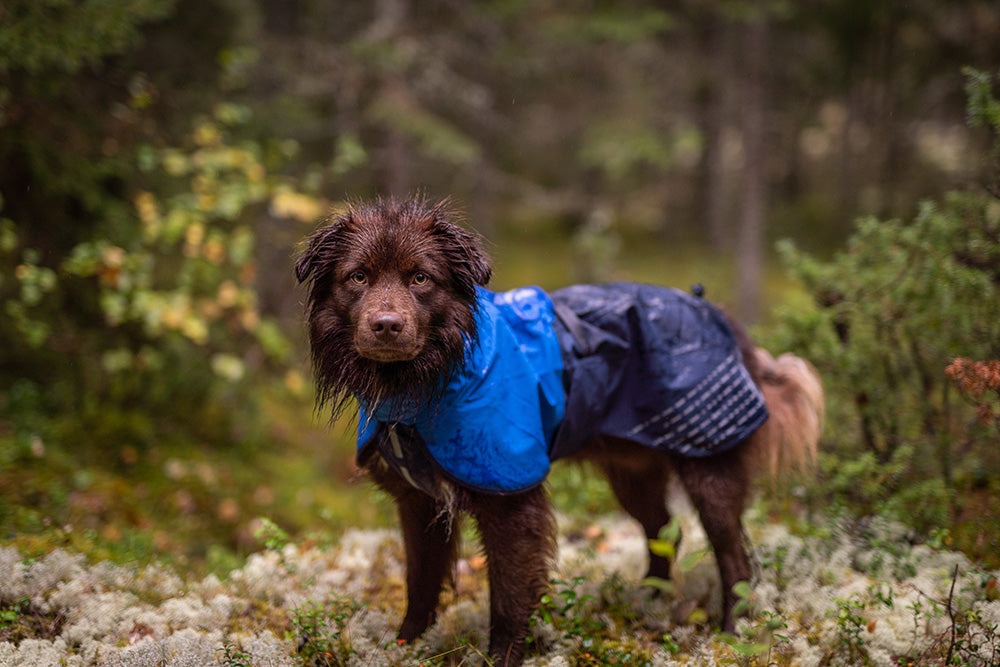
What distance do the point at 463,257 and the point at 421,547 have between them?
57.4 inches

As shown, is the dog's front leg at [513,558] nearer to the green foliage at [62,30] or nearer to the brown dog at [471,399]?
the brown dog at [471,399]

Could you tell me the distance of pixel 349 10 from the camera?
12.5 m

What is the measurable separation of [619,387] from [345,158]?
3586 millimetres

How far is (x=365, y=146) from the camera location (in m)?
13.1

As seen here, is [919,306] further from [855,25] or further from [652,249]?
[652,249]

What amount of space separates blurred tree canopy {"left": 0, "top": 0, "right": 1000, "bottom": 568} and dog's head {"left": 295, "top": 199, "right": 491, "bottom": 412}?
472 mm

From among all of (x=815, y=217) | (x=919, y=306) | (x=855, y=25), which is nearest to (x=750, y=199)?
(x=855, y=25)

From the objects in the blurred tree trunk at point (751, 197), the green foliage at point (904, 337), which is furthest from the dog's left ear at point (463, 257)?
the blurred tree trunk at point (751, 197)

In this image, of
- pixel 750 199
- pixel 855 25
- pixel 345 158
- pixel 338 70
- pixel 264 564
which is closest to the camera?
pixel 264 564

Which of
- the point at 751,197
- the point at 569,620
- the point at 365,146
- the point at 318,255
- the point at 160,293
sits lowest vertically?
the point at 569,620

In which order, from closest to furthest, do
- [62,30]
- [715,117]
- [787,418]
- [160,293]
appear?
[787,418], [62,30], [160,293], [715,117]

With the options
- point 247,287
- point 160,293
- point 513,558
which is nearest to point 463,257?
point 513,558

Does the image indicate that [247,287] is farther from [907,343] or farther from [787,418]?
[907,343]

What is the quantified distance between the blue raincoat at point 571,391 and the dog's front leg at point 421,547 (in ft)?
0.72
